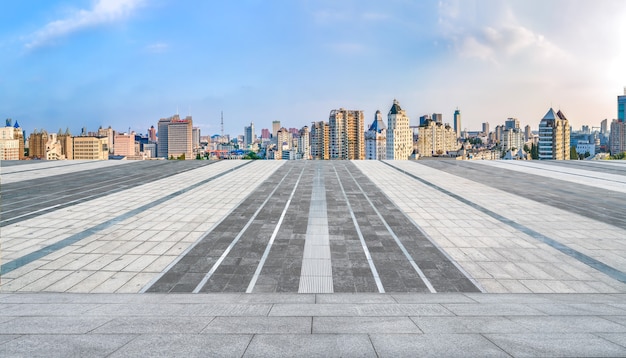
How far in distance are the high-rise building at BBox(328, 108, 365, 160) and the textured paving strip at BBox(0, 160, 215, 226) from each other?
167m

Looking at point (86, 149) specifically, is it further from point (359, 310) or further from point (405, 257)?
point (359, 310)

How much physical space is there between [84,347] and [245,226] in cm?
899

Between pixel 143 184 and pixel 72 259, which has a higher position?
pixel 143 184

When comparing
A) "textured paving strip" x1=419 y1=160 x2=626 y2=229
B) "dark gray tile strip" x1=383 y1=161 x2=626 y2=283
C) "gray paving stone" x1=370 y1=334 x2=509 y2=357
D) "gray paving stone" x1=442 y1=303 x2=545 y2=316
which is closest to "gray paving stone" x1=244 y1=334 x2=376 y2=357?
"gray paving stone" x1=370 y1=334 x2=509 y2=357

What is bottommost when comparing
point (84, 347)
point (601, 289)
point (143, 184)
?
point (601, 289)

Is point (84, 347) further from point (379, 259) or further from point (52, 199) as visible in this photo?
point (52, 199)

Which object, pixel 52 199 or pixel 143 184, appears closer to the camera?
pixel 52 199

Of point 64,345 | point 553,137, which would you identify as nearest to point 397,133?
point 553,137

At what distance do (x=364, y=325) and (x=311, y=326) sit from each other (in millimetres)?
904

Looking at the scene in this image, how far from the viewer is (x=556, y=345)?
16.7 feet

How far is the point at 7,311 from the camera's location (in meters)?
7.16

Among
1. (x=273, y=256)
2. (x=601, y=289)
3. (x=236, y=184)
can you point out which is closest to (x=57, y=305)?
(x=273, y=256)

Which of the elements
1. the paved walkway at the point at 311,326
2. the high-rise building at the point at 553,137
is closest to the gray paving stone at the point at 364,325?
the paved walkway at the point at 311,326

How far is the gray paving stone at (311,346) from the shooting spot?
4.88 metres
